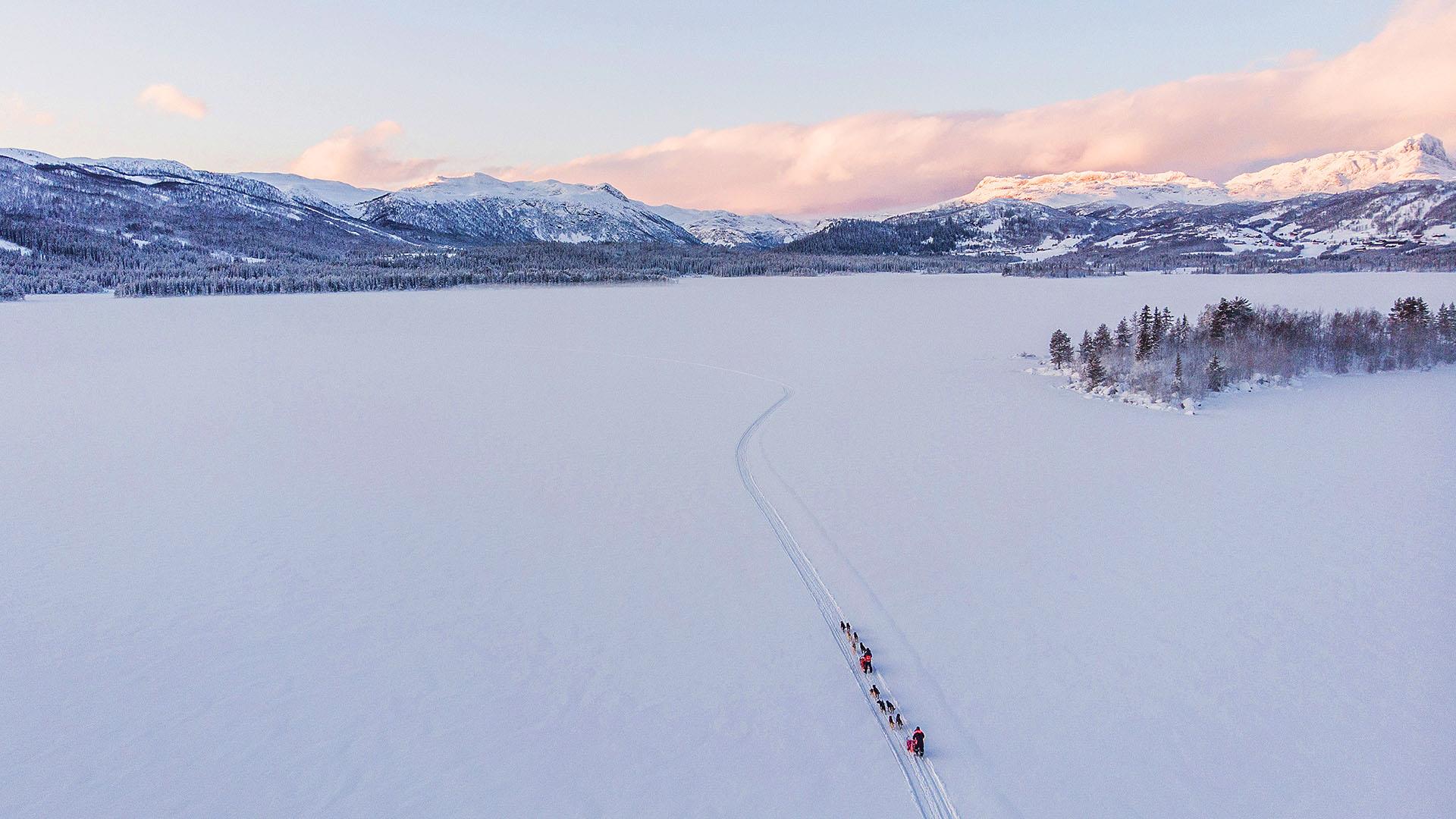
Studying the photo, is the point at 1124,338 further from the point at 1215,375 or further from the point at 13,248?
the point at 13,248

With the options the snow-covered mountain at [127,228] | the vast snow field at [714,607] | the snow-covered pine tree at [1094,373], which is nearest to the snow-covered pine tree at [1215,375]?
the vast snow field at [714,607]

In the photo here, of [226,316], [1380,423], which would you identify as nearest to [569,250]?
[226,316]

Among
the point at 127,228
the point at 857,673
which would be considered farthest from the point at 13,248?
the point at 857,673

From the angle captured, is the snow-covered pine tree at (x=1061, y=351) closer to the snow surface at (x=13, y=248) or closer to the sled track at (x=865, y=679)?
the sled track at (x=865, y=679)

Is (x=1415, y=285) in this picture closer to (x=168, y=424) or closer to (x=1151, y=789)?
(x=1151, y=789)

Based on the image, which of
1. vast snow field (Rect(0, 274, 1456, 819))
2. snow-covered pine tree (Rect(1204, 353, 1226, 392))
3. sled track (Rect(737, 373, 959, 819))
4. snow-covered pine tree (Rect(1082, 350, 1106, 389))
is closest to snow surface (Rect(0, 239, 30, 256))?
vast snow field (Rect(0, 274, 1456, 819))

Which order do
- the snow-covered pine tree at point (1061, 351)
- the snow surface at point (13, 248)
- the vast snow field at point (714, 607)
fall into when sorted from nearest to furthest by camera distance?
the vast snow field at point (714, 607) → the snow-covered pine tree at point (1061, 351) → the snow surface at point (13, 248)

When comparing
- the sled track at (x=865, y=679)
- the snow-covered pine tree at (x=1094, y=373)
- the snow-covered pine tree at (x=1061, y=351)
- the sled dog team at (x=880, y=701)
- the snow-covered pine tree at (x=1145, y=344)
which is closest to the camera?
the sled track at (x=865, y=679)
